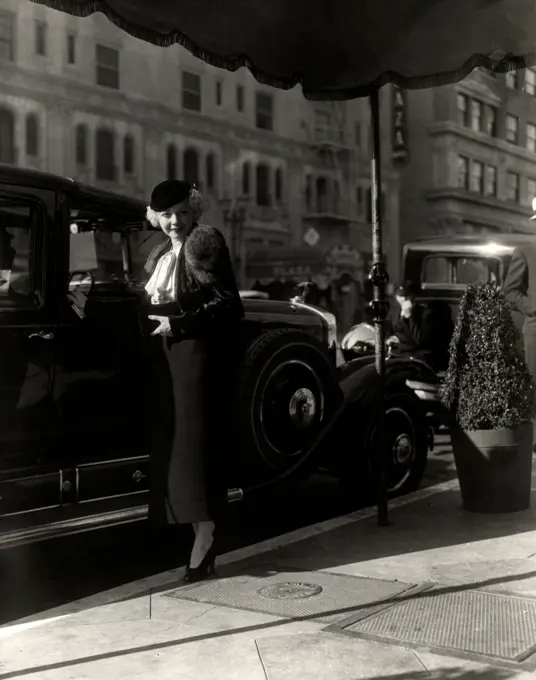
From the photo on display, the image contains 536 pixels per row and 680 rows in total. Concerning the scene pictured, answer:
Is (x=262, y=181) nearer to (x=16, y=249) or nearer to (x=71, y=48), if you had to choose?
(x=71, y=48)

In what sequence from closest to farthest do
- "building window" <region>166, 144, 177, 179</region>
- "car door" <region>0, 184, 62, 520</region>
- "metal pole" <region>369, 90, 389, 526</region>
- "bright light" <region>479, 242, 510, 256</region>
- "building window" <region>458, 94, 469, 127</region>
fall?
"car door" <region>0, 184, 62, 520</region>, "metal pole" <region>369, 90, 389, 526</region>, "building window" <region>166, 144, 177, 179</region>, "building window" <region>458, 94, 469, 127</region>, "bright light" <region>479, 242, 510, 256</region>

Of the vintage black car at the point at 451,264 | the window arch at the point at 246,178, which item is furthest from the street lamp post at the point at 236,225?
the vintage black car at the point at 451,264

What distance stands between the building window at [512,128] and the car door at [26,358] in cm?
590

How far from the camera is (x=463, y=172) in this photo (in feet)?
34.9

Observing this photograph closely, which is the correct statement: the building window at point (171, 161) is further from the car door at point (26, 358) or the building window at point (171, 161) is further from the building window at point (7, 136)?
the car door at point (26, 358)

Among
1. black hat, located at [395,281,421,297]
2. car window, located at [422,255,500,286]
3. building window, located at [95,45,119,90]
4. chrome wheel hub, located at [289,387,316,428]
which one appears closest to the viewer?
building window, located at [95,45,119,90]

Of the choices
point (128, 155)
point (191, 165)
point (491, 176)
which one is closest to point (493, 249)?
point (491, 176)

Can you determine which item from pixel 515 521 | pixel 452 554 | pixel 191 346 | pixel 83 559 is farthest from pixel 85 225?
pixel 515 521

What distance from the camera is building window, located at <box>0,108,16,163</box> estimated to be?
502 centimetres

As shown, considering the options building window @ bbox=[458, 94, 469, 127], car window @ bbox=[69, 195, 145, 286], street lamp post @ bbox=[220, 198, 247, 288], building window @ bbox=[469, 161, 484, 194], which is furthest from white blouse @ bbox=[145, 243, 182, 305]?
building window @ bbox=[458, 94, 469, 127]

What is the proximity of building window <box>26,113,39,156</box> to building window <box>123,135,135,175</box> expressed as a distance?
72 cm

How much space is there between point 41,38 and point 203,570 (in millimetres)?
3081

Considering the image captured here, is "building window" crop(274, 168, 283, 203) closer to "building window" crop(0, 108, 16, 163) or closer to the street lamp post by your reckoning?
the street lamp post

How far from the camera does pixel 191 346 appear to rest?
494 cm
